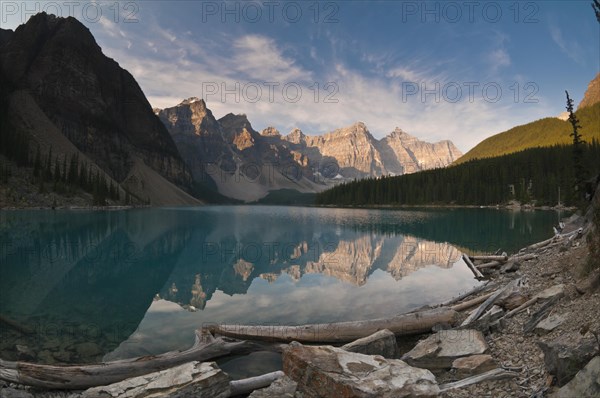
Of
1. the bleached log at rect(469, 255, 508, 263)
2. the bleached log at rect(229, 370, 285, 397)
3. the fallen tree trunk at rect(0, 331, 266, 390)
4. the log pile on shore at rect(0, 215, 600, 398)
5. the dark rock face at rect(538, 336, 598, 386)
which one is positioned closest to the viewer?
the dark rock face at rect(538, 336, 598, 386)

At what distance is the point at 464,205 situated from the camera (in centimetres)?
17825

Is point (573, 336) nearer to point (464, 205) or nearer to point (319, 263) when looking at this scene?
Answer: point (319, 263)

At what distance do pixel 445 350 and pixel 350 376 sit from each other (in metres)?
4.35

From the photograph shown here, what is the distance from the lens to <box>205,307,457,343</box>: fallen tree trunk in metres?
13.2

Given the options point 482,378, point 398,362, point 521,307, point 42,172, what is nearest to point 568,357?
point 482,378

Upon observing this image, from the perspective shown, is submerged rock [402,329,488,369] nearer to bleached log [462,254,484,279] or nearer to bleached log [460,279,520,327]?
bleached log [460,279,520,327]

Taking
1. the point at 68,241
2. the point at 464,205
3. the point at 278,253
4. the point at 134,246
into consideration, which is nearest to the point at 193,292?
the point at 278,253

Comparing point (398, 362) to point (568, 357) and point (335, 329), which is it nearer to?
point (568, 357)

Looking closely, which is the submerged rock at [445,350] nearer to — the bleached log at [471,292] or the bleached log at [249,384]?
the bleached log at [249,384]

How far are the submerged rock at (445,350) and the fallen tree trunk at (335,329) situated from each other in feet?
8.28

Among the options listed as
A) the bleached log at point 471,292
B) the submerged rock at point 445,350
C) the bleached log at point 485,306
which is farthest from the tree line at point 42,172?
the bleached log at point 485,306

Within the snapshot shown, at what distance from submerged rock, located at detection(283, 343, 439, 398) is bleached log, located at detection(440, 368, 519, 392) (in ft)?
3.20

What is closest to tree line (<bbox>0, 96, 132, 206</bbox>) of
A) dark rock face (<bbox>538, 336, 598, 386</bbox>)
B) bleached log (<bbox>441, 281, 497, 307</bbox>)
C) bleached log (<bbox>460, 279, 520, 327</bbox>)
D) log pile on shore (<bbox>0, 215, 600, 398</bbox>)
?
log pile on shore (<bbox>0, 215, 600, 398</bbox>)

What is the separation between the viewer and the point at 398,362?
8.81 m
